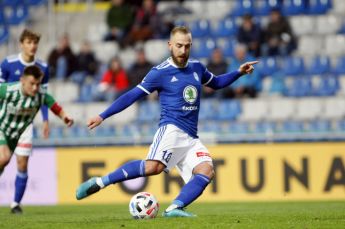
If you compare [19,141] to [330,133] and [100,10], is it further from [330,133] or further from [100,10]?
[100,10]

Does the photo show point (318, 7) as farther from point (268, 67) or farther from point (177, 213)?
point (177, 213)

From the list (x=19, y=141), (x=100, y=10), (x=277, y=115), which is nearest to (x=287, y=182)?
(x=277, y=115)

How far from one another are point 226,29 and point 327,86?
11.1 ft

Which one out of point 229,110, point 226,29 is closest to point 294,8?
point 226,29

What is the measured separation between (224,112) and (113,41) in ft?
15.0

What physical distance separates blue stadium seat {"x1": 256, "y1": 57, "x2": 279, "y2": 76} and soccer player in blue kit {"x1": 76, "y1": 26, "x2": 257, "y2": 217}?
1025 cm

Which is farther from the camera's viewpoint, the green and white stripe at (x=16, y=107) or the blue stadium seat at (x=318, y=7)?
the blue stadium seat at (x=318, y=7)

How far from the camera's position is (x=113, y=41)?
23125 millimetres

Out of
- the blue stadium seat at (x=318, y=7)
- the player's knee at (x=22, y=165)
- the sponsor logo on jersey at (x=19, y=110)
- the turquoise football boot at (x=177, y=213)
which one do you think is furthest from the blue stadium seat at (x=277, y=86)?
the turquoise football boot at (x=177, y=213)

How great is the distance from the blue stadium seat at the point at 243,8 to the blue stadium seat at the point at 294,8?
35.0 inches

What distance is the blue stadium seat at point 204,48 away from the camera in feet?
71.5

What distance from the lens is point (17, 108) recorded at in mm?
11672

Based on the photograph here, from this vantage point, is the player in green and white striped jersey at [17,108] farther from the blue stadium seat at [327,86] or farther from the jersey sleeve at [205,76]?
the blue stadium seat at [327,86]

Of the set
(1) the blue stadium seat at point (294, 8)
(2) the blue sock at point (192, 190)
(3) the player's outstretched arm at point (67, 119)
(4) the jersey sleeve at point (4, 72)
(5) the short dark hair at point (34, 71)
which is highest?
(1) the blue stadium seat at point (294, 8)
